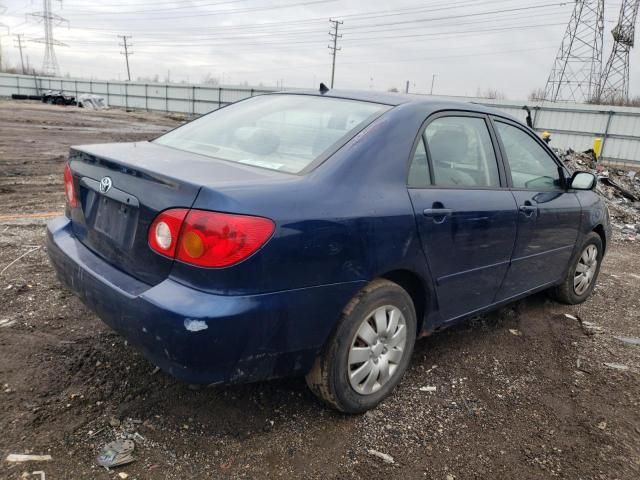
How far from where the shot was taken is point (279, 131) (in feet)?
9.37

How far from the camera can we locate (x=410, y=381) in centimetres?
310

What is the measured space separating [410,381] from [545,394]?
84 cm

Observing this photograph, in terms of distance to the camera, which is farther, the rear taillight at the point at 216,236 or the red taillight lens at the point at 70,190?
the red taillight lens at the point at 70,190

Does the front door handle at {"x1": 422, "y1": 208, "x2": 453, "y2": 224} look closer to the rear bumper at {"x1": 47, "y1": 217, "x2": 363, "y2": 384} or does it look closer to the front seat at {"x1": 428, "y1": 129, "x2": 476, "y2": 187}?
the front seat at {"x1": 428, "y1": 129, "x2": 476, "y2": 187}

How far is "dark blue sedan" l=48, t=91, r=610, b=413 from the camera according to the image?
2.03 meters

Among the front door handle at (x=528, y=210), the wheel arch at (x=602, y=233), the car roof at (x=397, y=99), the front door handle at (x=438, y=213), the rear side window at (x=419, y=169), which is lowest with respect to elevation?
the wheel arch at (x=602, y=233)

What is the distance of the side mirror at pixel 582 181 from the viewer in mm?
3910

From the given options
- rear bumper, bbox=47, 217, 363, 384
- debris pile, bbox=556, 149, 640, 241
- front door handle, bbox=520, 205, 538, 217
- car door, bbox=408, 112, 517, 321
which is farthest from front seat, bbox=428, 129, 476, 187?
debris pile, bbox=556, 149, 640, 241

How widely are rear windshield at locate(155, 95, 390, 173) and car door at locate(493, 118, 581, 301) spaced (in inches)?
49.3

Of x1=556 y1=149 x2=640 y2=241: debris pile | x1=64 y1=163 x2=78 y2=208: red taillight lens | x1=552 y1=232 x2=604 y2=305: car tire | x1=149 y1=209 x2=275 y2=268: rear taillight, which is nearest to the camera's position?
x1=149 y1=209 x2=275 y2=268: rear taillight

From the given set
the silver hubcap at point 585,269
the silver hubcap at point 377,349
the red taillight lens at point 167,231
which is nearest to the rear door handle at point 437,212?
the silver hubcap at point 377,349

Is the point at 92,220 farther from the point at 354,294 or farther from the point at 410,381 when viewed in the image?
the point at 410,381

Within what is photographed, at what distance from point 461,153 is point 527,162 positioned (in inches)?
35.7

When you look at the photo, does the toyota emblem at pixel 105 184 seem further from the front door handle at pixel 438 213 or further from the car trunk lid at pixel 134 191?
the front door handle at pixel 438 213
